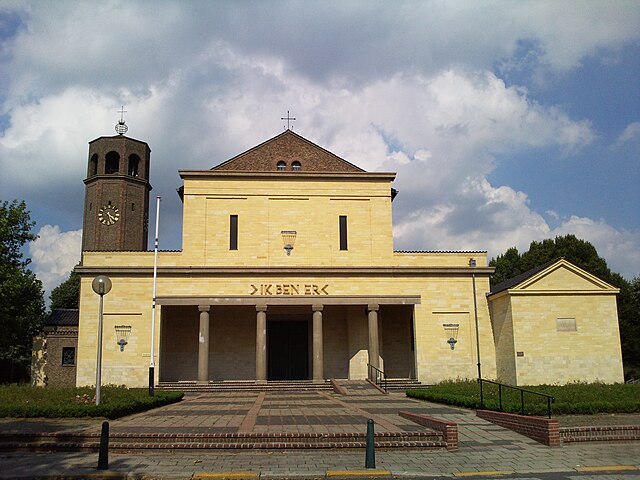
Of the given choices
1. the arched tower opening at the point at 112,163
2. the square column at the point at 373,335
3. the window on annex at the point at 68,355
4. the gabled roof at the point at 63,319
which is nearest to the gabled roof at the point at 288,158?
the square column at the point at 373,335

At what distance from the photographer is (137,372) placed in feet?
100

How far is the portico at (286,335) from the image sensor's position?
31828 mm

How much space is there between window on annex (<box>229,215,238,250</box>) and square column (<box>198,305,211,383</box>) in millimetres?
3760

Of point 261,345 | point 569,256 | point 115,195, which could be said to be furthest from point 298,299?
point 569,256

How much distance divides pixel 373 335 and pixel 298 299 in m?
4.50

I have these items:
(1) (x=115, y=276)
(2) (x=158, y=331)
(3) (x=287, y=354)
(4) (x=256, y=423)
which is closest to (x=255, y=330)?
(3) (x=287, y=354)

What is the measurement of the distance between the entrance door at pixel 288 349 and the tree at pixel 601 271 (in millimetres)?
24857

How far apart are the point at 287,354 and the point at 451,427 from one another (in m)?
22.2

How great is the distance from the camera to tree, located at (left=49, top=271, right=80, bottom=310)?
2306 inches

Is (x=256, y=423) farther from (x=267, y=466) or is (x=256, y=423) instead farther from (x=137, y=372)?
(x=137, y=372)

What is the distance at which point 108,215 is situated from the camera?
39.2 m

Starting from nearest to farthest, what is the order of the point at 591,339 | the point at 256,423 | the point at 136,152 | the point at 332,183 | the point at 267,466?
the point at 267,466
the point at 256,423
the point at 591,339
the point at 332,183
the point at 136,152

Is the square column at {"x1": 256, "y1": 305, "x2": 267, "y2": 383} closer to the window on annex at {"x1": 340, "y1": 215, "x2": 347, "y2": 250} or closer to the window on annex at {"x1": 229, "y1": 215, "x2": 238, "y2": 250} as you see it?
the window on annex at {"x1": 229, "y1": 215, "x2": 238, "y2": 250}

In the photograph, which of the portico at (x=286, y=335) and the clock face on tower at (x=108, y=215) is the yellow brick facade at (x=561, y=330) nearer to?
the portico at (x=286, y=335)
